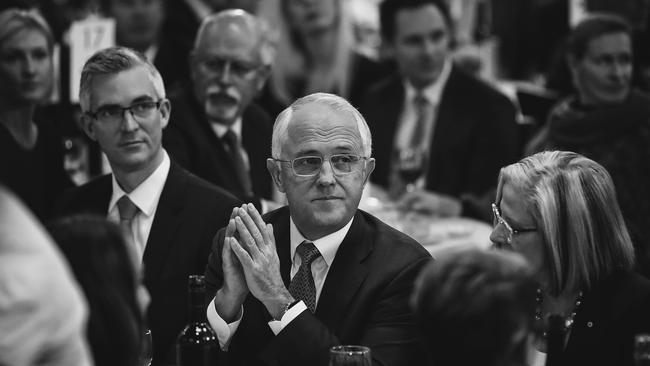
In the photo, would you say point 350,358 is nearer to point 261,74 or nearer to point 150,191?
point 150,191

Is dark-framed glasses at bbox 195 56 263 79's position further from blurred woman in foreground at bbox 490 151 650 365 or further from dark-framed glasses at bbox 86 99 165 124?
blurred woman in foreground at bbox 490 151 650 365

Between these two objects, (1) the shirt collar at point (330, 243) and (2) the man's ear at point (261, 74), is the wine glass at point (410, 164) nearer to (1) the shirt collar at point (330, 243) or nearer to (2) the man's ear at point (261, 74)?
(2) the man's ear at point (261, 74)

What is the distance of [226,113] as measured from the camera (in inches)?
183

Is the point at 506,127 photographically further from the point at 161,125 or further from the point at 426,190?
the point at 161,125

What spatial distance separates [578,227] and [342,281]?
2.14 ft

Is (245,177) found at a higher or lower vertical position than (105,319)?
lower

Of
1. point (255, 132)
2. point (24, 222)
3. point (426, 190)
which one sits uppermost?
point (24, 222)

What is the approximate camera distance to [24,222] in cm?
149

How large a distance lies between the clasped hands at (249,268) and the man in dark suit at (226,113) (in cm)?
159

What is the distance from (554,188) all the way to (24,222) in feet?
5.69

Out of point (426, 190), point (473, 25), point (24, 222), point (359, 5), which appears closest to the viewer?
point (24, 222)

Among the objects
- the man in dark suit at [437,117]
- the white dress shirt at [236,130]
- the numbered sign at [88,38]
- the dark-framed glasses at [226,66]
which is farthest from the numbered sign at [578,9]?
the numbered sign at [88,38]

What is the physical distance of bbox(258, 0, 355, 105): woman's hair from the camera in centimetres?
631

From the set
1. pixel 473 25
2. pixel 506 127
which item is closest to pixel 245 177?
pixel 506 127
